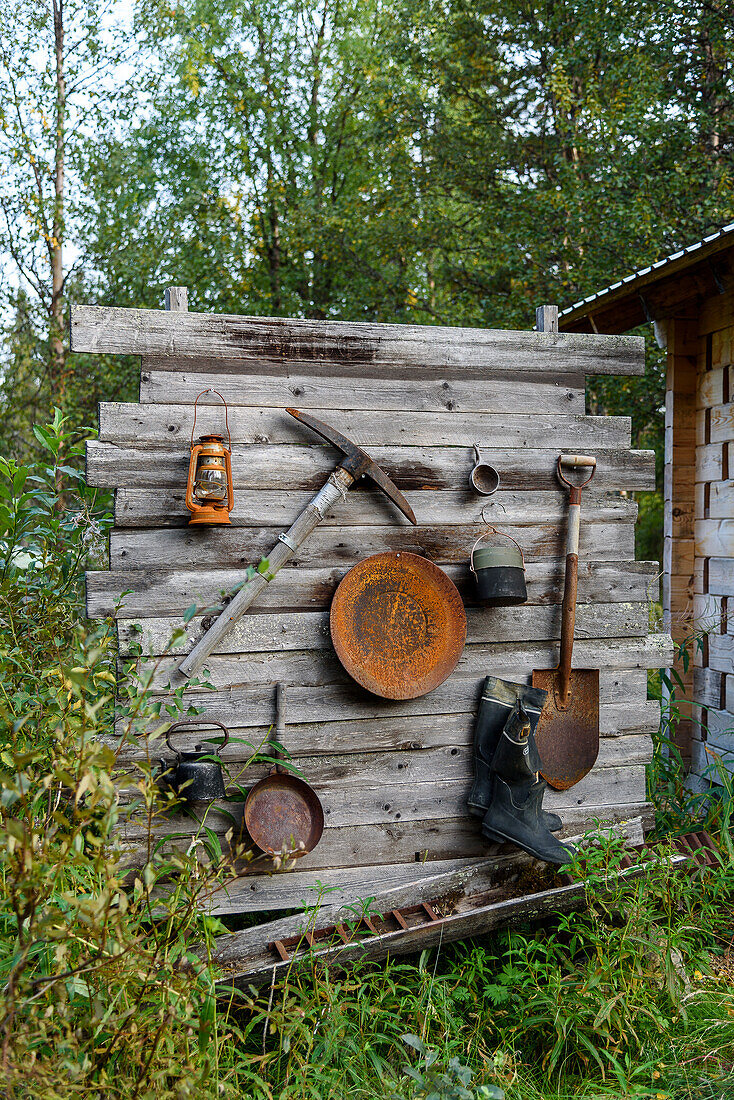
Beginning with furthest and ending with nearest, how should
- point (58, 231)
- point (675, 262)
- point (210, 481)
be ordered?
point (58, 231), point (675, 262), point (210, 481)

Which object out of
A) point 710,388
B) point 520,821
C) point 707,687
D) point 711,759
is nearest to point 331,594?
point 520,821

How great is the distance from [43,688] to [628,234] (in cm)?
813

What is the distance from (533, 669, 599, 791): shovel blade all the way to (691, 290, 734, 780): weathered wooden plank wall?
1143mm

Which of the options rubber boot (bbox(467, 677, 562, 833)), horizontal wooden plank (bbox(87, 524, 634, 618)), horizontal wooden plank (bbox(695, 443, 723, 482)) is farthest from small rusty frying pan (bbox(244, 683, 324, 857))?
horizontal wooden plank (bbox(695, 443, 723, 482))

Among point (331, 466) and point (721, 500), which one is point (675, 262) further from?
point (331, 466)

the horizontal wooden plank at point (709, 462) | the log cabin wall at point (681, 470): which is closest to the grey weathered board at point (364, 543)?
the horizontal wooden plank at point (709, 462)

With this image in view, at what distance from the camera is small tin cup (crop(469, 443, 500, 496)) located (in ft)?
10.8

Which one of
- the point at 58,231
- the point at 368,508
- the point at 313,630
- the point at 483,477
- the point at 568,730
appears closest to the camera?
the point at 313,630

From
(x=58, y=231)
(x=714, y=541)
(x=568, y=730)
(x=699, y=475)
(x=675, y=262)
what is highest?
(x=58, y=231)

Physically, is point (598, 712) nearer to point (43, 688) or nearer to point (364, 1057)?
point (364, 1057)

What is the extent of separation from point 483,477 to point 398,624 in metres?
0.74

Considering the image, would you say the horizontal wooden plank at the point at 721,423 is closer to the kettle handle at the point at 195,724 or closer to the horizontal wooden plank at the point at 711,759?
the horizontal wooden plank at the point at 711,759

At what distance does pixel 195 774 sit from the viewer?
9.09 ft

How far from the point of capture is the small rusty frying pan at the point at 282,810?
2.97 m
